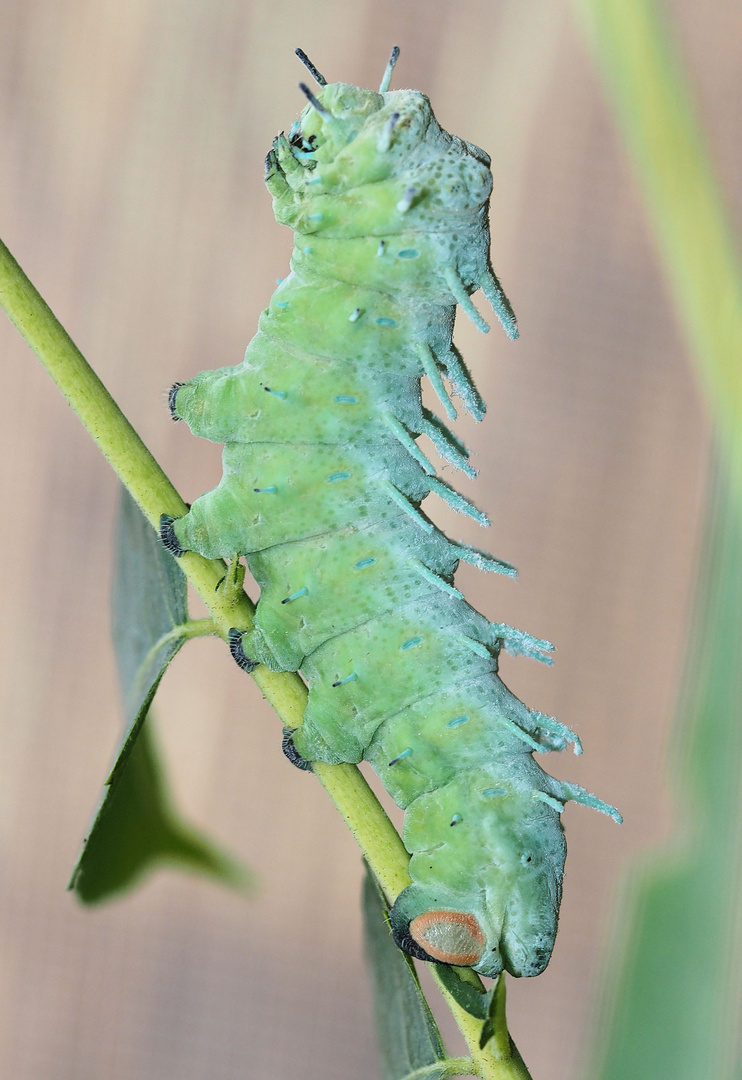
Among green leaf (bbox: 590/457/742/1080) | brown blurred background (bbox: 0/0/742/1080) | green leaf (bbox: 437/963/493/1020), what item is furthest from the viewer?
brown blurred background (bbox: 0/0/742/1080)

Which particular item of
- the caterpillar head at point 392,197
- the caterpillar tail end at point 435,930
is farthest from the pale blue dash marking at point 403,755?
the caterpillar head at point 392,197

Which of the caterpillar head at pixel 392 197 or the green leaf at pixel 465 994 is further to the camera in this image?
the caterpillar head at pixel 392 197

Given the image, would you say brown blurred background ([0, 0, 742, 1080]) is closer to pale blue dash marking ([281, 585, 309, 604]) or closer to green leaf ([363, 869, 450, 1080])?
green leaf ([363, 869, 450, 1080])

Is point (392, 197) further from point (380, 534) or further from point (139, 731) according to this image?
point (139, 731)

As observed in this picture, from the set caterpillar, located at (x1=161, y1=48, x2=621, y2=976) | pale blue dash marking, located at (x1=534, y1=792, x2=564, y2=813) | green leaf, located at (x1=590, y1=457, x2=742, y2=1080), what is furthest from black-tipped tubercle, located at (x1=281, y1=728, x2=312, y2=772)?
green leaf, located at (x1=590, y1=457, x2=742, y2=1080)

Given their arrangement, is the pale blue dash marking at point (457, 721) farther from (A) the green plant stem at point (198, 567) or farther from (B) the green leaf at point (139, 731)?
(B) the green leaf at point (139, 731)

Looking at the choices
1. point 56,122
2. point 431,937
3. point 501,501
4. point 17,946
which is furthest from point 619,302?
point 17,946

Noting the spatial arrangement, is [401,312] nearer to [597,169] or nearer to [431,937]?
[431,937]
